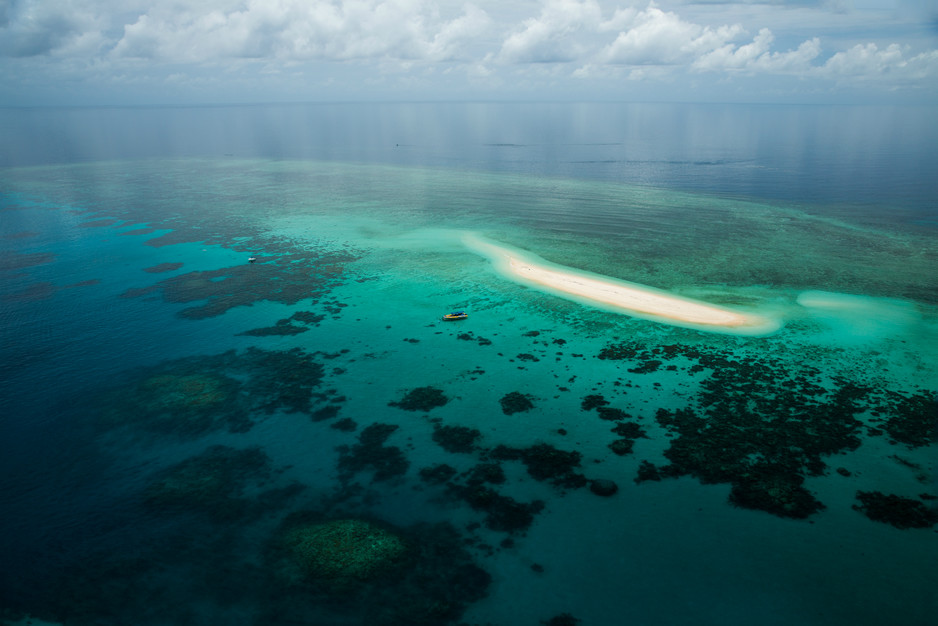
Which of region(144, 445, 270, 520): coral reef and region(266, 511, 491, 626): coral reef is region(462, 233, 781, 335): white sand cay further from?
region(144, 445, 270, 520): coral reef

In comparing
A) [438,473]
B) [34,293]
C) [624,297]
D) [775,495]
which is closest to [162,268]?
[34,293]

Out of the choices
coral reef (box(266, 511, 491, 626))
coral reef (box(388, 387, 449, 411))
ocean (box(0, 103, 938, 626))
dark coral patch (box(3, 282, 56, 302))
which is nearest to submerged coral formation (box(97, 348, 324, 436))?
ocean (box(0, 103, 938, 626))

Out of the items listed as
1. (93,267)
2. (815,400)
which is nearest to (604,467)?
(815,400)

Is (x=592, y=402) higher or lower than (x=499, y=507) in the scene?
higher

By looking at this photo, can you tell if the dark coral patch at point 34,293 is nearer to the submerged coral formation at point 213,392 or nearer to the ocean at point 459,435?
the ocean at point 459,435

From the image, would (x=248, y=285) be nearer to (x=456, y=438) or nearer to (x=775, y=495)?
(x=456, y=438)
